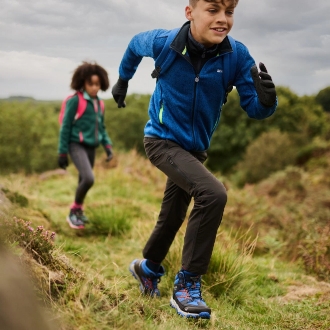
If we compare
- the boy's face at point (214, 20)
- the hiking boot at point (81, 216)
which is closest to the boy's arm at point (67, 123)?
the hiking boot at point (81, 216)

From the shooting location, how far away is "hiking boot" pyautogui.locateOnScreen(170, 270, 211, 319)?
303 centimetres

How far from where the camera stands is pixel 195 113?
10.9 ft

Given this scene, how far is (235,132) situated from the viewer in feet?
124

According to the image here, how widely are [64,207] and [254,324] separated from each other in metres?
5.27

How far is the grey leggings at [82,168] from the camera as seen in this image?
6262 millimetres

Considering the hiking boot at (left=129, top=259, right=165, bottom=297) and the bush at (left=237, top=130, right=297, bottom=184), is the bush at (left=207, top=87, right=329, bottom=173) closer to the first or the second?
the bush at (left=237, top=130, right=297, bottom=184)

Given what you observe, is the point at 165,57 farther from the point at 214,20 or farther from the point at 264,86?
the point at 264,86

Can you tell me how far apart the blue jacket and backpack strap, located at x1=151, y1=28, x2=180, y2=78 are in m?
0.04

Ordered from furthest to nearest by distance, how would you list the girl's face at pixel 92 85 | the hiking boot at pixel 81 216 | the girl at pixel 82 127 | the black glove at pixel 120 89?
the girl's face at pixel 92 85 → the girl at pixel 82 127 → the hiking boot at pixel 81 216 → the black glove at pixel 120 89

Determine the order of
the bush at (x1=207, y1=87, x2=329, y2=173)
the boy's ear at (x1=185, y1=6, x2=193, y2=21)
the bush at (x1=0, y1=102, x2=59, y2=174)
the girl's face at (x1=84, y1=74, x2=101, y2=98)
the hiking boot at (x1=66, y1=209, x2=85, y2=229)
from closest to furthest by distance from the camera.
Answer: the boy's ear at (x1=185, y1=6, x2=193, y2=21), the hiking boot at (x1=66, y1=209, x2=85, y2=229), the girl's face at (x1=84, y1=74, x2=101, y2=98), the bush at (x1=207, y1=87, x2=329, y2=173), the bush at (x1=0, y1=102, x2=59, y2=174)

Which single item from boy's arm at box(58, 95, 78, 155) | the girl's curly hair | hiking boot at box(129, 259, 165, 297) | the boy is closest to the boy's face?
the boy

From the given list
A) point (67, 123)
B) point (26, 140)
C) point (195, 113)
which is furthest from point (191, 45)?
point (26, 140)

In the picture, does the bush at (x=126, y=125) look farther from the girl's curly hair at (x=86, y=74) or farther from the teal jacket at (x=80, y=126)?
the teal jacket at (x=80, y=126)

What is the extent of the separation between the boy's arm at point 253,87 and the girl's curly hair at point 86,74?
3618 mm
